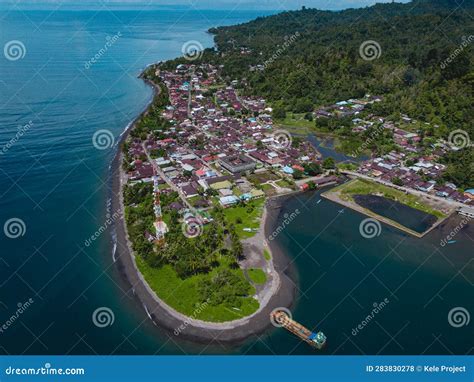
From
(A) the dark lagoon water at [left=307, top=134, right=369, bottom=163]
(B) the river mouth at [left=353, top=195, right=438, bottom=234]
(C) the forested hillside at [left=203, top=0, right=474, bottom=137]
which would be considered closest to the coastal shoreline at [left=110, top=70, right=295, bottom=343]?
(B) the river mouth at [left=353, top=195, right=438, bottom=234]

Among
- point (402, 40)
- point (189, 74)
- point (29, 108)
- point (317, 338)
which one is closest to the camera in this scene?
point (317, 338)

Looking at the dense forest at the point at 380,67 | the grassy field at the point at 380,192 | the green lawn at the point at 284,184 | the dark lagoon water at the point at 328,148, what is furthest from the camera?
the dense forest at the point at 380,67

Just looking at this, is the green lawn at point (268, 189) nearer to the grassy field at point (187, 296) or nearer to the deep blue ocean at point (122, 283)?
the deep blue ocean at point (122, 283)

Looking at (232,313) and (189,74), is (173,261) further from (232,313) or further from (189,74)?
(189,74)

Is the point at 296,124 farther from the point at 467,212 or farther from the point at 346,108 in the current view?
the point at 467,212

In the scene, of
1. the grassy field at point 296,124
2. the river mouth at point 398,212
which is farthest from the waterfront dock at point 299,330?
the grassy field at point 296,124

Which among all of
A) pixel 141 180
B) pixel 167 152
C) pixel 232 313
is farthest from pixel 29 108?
pixel 232 313

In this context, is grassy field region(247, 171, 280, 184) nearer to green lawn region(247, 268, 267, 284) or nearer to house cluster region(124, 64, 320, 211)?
house cluster region(124, 64, 320, 211)
